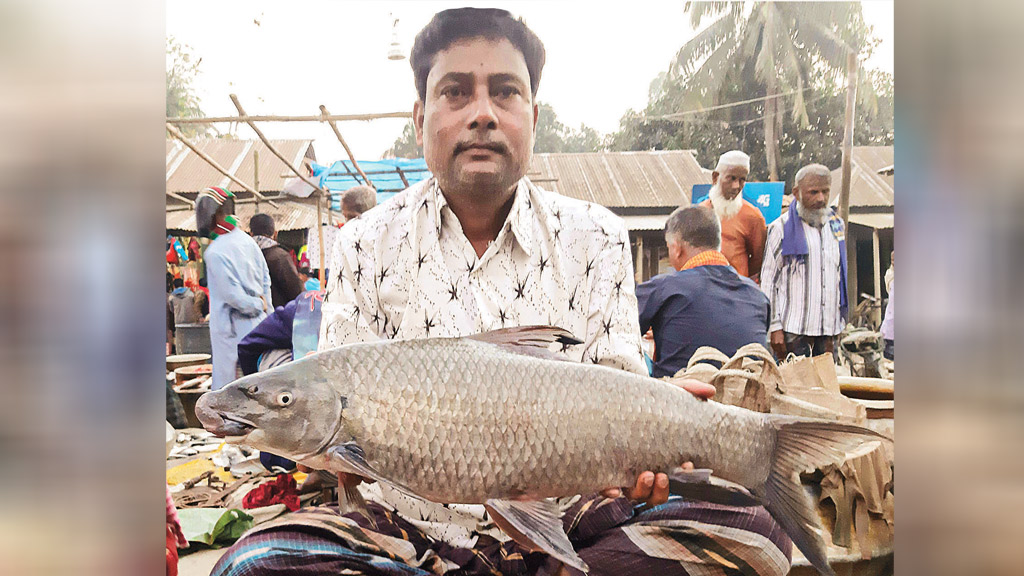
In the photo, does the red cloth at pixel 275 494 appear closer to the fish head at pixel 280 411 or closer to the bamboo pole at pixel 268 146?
the bamboo pole at pixel 268 146

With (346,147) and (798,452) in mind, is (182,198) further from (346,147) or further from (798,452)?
(798,452)

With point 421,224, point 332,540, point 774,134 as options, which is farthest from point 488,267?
point 774,134

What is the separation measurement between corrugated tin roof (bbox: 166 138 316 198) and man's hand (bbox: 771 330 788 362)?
2.01 m

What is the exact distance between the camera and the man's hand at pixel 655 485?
169 cm

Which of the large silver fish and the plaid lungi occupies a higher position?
the large silver fish

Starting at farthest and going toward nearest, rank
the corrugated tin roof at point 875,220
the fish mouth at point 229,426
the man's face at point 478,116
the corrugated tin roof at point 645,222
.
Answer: the corrugated tin roof at point 875,220 < the corrugated tin roof at point 645,222 < the man's face at point 478,116 < the fish mouth at point 229,426

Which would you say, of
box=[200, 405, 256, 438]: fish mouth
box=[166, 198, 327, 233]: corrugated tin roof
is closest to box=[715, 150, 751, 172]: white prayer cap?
box=[166, 198, 327, 233]: corrugated tin roof

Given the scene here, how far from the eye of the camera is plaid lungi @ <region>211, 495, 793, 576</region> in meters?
1.68

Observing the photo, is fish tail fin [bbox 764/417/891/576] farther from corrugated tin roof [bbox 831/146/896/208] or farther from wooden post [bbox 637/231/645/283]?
corrugated tin roof [bbox 831/146/896/208]

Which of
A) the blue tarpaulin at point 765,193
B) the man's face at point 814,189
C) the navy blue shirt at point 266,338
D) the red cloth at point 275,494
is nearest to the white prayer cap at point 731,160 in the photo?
the blue tarpaulin at point 765,193

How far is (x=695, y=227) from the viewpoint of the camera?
2736 mm

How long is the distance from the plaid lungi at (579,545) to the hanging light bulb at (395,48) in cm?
150

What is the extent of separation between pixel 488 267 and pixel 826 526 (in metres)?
1.66

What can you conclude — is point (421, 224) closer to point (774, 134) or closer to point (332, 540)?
point (332, 540)
